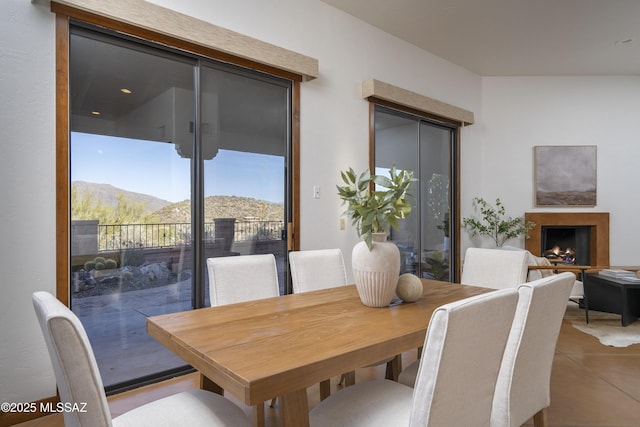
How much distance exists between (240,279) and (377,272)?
78 centimetres

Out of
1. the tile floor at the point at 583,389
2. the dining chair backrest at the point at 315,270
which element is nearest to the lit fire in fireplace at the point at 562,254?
the tile floor at the point at 583,389

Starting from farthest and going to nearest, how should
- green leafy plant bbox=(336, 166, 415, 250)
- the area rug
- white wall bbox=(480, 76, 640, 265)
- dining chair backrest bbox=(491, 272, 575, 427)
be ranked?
1. white wall bbox=(480, 76, 640, 265)
2. the area rug
3. green leafy plant bbox=(336, 166, 415, 250)
4. dining chair backrest bbox=(491, 272, 575, 427)

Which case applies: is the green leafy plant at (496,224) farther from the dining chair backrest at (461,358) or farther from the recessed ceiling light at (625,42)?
the dining chair backrest at (461,358)

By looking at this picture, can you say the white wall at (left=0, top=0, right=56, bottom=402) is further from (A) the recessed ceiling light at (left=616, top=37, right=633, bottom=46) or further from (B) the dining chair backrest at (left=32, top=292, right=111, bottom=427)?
(A) the recessed ceiling light at (left=616, top=37, right=633, bottom=46)

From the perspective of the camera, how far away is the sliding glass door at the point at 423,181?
423cm

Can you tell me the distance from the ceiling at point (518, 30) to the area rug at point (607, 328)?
9.92ft

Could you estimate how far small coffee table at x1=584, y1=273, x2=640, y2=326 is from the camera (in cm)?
373

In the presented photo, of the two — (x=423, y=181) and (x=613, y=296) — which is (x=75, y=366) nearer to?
(x=423, y=181)

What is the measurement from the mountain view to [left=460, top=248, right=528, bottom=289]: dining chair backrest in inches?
60.3

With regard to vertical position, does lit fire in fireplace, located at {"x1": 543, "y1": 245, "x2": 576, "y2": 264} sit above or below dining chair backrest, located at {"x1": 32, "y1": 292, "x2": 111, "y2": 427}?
below

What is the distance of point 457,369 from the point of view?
3.26ft

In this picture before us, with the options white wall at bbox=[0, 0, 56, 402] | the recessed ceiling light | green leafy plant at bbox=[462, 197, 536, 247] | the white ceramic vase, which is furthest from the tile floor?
the recessed ceiling light

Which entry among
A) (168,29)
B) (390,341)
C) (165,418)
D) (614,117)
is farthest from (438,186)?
(165,418)

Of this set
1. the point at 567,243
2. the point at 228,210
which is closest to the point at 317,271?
the point at 228,210
